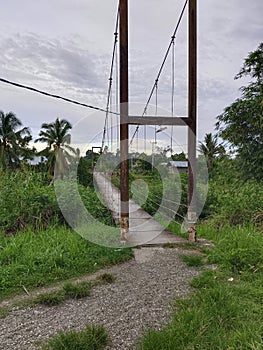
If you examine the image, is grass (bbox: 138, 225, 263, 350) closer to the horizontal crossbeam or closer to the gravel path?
the gravel path

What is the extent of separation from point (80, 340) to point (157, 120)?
8.70 ft

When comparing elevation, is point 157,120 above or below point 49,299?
above

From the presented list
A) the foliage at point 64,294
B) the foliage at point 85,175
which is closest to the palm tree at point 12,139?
the foliage at point 85,175

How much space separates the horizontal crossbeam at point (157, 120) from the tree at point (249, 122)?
3154 millimetres

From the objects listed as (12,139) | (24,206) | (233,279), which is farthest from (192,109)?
(12,139)

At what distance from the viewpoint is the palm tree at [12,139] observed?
2249cm

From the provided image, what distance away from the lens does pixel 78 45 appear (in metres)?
7.32

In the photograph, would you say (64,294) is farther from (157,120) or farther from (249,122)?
(249,122)

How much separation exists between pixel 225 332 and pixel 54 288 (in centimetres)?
133

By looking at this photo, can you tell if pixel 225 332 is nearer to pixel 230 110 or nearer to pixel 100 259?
pixel 100 259

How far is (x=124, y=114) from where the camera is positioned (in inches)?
142

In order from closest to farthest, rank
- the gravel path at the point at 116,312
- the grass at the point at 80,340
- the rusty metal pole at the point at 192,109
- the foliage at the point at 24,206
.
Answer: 1. the grass at the point at 80,340
2. the gravel path at the point at 116,312
3. the rusty metal pole at the point at 192,109
4. the foliage at the point at 24,206

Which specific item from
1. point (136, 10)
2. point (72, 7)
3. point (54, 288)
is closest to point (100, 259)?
point (54, 288)

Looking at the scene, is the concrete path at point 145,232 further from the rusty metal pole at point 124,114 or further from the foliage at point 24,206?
the foliage at point 24,206
